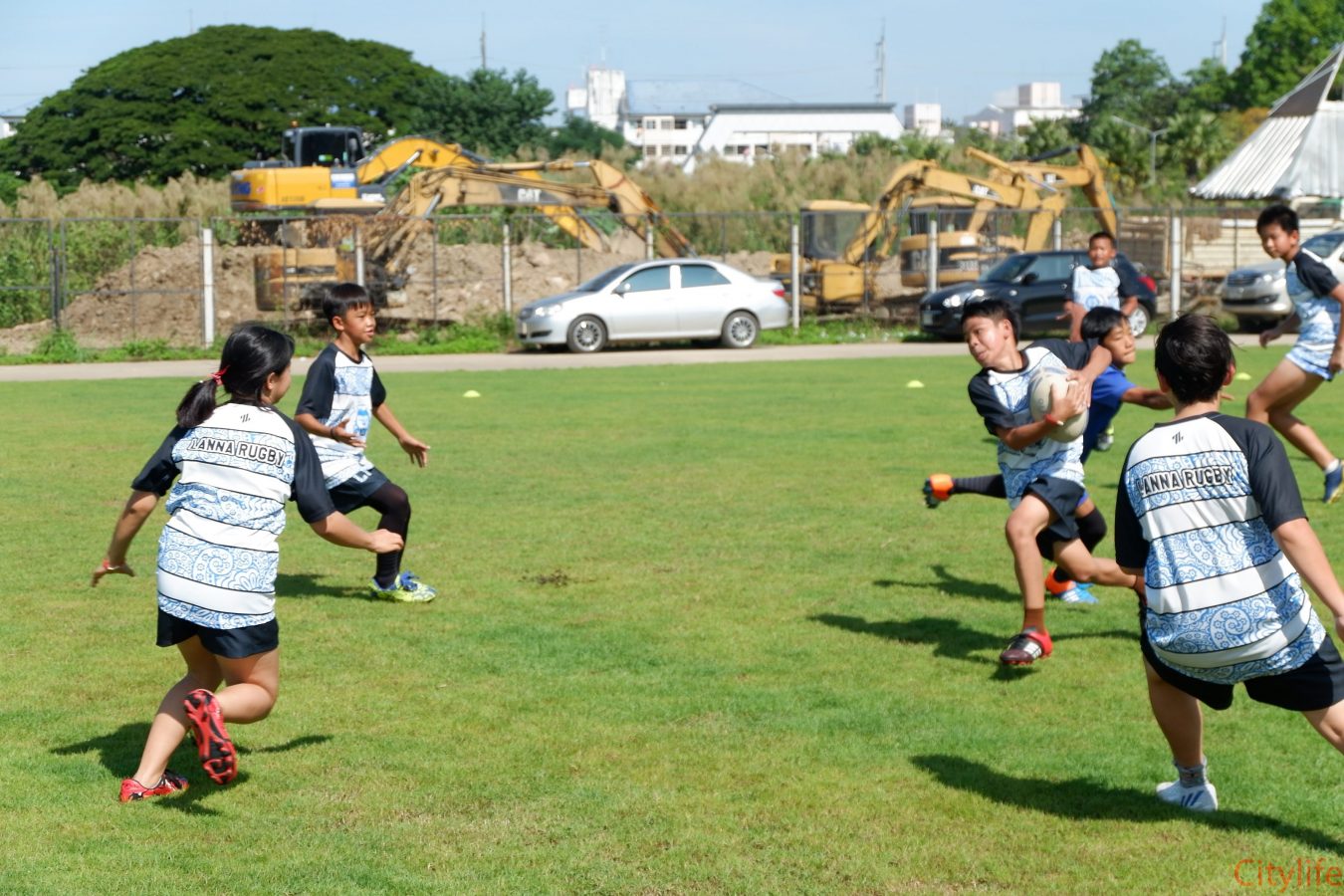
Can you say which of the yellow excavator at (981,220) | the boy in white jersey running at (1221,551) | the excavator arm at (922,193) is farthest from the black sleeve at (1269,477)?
the excavator arm at (922,193)

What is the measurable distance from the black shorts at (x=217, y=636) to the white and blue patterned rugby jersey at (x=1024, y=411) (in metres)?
3.15

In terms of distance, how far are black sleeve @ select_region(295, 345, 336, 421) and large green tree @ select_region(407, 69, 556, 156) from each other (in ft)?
213

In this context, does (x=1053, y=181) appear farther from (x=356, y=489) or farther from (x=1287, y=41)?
(x=1287, y=41)

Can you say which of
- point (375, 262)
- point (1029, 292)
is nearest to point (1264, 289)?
point (1029, 292)

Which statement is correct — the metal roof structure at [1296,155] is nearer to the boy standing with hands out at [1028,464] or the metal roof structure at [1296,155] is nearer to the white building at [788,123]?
the boy standing with hands out at [1028,464]

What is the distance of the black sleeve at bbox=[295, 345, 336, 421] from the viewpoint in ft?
26.6

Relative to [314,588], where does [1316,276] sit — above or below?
above

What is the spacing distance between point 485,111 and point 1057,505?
72.6 metres

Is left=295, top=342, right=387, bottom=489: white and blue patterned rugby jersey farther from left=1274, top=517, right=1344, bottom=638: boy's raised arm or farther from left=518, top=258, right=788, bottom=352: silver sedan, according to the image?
left=518, top=258, right=788, bottom=352: silver sedan

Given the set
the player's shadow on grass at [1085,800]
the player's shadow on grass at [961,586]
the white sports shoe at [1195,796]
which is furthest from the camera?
the player's shadow on grass at [961,586]

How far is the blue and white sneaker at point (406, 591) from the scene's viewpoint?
8289 millimetres

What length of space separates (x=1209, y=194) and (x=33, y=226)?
3072 centimetres

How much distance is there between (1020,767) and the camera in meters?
5.52

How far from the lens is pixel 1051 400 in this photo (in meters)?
6.43
